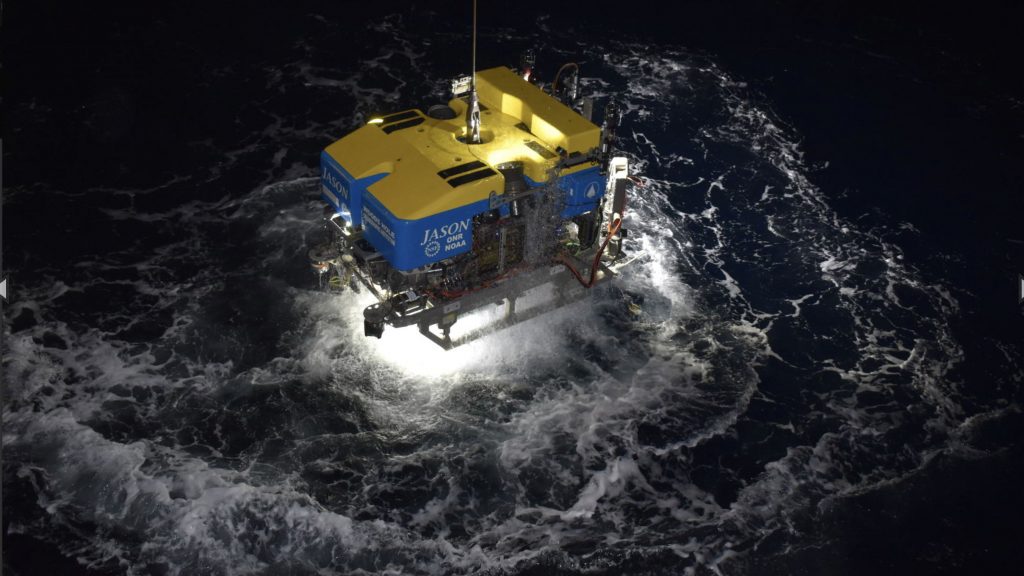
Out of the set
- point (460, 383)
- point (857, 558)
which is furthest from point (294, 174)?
point (857, 558)

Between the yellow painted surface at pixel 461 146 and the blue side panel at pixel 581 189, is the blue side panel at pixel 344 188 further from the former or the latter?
the blue side panel at pixel 581 189

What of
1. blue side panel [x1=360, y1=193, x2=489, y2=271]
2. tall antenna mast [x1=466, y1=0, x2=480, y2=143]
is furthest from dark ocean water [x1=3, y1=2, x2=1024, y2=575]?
tall antenna mast [x1=466, y1=0, x2=480, y2=143]

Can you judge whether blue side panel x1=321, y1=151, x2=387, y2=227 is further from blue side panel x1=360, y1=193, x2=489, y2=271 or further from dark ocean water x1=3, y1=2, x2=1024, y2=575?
dark ocean water x1=3, y1=2, x2=1024, y2=575

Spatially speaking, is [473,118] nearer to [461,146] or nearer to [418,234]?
[461,146]

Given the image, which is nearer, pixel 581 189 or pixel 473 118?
pixel 473 118

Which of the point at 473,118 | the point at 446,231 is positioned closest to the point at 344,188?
the point at 446,231

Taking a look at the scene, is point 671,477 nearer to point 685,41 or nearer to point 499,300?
point 499,300
